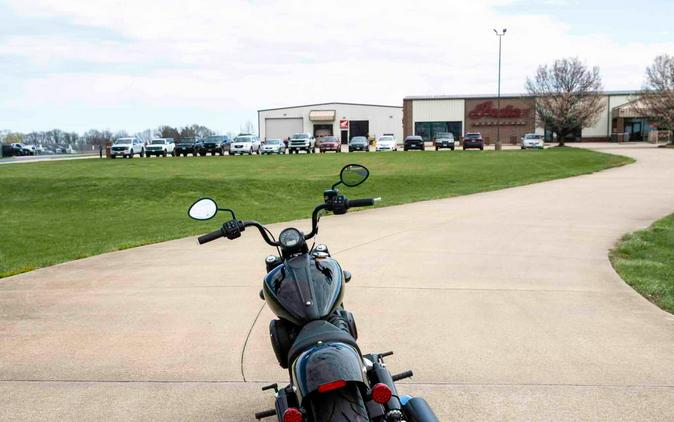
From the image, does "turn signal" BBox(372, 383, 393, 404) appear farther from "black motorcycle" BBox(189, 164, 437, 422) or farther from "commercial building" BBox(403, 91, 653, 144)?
"commercial building" BBox(403, 91, 653, 144)

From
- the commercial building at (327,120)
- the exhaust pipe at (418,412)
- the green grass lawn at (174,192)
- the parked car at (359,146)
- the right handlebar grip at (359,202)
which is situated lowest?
the green grass lawn at (174,192)

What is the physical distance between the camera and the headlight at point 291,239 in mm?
3488

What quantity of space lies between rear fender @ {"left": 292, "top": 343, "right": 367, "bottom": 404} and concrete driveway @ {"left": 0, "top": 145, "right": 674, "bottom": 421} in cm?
158

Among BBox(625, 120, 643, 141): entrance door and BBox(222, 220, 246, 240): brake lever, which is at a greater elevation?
BBox(625, 120, 643, 141): entrance door

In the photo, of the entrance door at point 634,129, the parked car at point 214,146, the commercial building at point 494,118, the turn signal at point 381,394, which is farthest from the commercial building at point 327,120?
the turn signal at point 381,394

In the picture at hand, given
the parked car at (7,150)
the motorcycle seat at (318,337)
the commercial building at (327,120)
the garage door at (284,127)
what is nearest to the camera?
the motorcycle seat at (318,337)

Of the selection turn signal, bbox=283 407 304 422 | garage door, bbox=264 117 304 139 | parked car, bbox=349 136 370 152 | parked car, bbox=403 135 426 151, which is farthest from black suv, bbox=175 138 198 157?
turn signal, bbox=283 407 304 422

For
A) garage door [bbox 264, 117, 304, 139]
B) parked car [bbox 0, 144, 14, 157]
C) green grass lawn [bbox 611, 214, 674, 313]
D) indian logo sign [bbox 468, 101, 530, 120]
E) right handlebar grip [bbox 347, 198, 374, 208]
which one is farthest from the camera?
garage door [bbox 264, 117, 304, 139]

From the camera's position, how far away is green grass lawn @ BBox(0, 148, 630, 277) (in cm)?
1210

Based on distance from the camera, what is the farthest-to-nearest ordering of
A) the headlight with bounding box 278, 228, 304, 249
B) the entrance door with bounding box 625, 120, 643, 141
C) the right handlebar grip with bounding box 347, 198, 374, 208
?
the entrance door with bounding box 625, 120, 643, 141 < the right handlebar grip with bounding box 347, 198, 374, 208 < the headlight with bounding box 278, 228, 304, 249

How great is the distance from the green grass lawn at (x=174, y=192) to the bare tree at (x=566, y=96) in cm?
3264

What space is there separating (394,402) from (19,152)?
73.3m

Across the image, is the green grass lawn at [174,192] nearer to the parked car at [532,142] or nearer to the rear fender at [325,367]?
the rear fender at [325,367]

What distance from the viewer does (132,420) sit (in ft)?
13.4
